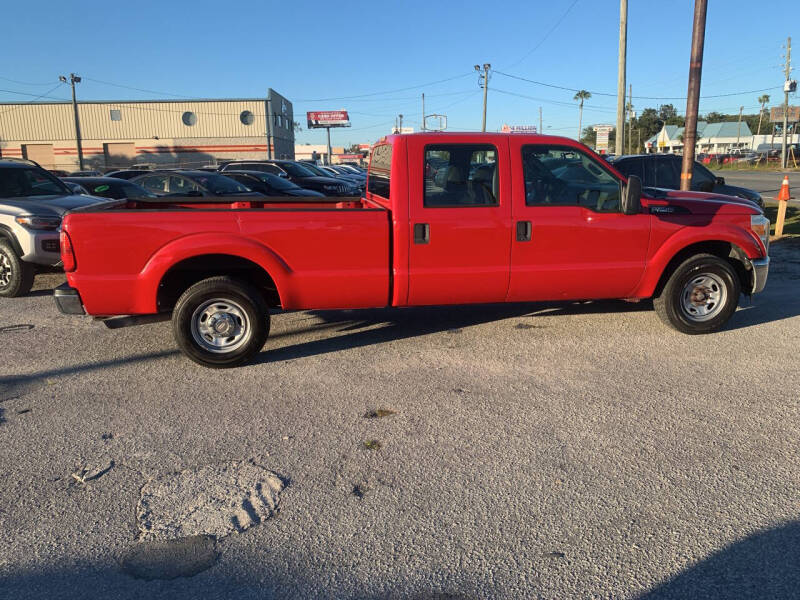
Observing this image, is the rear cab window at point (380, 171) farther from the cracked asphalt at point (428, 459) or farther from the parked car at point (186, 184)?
the parked car at point (186, 184)

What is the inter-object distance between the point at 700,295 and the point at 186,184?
414 inches

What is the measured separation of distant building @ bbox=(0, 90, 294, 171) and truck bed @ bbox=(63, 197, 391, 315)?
52.2 metres

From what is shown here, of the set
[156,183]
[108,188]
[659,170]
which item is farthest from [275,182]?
[659,170]

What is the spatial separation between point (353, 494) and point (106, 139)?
59.8m

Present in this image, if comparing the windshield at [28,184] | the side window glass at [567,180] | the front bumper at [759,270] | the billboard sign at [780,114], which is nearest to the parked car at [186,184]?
the windshield at [28,184]

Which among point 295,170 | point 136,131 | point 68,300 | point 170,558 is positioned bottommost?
point 170,558

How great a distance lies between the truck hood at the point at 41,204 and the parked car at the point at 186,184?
13.3 feet

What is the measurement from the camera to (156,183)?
44.5 feet

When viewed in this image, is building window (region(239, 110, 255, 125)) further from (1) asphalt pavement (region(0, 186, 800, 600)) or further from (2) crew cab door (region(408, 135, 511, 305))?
(2) crew cab door (region(408, 135, 511, 305))

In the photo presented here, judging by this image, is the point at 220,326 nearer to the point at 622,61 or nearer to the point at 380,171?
the point at 380,171

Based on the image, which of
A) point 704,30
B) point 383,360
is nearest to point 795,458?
point 383,360

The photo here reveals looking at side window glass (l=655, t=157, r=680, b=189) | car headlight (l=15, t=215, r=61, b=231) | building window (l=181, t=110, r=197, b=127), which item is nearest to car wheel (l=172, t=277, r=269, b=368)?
car headlight (l=15, t=215, r=61, b=231)

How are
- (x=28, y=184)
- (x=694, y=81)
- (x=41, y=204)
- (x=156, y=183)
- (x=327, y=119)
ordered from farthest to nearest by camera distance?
(x=327, y=119)
(x=156, y=183)
(x=694, y=81)
(x=28, y=184)
(x=41, y=204)

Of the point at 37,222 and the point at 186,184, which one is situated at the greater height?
the point at 186,184
